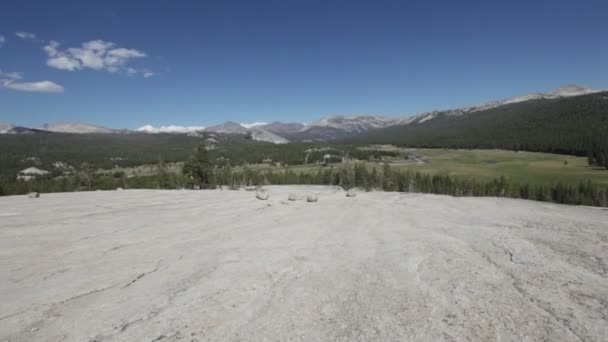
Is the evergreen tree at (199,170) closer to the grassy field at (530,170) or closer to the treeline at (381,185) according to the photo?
the treeline at (381,185)

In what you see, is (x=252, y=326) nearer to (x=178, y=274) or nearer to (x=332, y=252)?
(x=178, y=274)

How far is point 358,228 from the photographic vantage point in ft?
48.5

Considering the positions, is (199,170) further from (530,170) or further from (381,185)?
(530,170)

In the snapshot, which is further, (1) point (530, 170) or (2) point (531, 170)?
(1) point (530, 170)

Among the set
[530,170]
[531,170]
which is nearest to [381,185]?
[530,170]

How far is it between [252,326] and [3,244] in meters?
12.8

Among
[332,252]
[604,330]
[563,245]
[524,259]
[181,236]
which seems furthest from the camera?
[181,236]

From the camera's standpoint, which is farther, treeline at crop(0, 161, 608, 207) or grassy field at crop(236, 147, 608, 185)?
grassy field at crop(236, 147, 608, 185)

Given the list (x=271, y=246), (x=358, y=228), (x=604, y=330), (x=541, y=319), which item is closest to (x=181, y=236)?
(x=271, y=246)

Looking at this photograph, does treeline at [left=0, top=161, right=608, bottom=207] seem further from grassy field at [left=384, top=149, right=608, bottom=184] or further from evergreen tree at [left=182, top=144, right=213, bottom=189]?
grassy field at [left=384, top=149, right=608, bottom=184]

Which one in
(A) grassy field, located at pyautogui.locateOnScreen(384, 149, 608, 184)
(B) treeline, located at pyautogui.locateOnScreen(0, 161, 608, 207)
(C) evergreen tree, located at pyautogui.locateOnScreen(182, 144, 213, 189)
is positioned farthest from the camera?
(A) grassy field, located at pyautogui.locateOnScreen(384, 149, 608, 184)

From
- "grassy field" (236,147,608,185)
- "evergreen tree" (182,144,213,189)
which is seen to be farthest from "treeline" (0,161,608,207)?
"grassy field" (236,147,608,185)

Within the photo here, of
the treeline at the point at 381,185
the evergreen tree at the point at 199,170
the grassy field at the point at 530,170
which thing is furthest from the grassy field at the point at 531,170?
the evergreen tree at the point at 199,170

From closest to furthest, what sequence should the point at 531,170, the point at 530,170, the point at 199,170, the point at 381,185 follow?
the point at 199,170
the point at 381,185
the point at 531,170
the point at 530,170
